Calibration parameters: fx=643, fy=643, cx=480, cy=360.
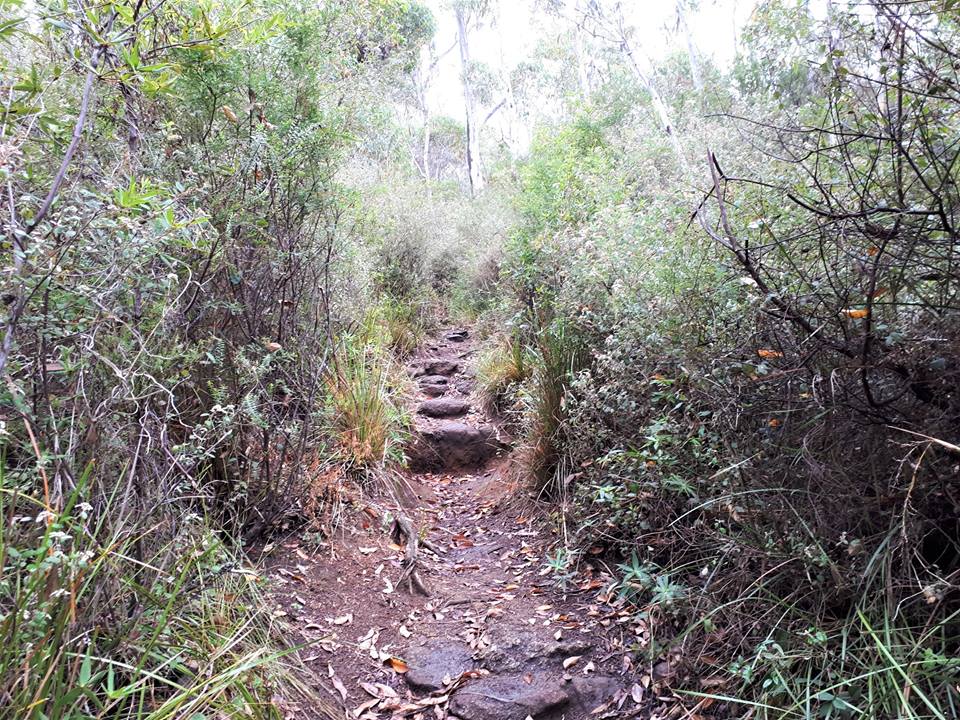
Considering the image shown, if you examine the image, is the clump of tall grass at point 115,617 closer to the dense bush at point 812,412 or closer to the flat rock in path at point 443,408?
the dense bush at point 812,412

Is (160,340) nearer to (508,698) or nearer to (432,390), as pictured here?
(508,698)

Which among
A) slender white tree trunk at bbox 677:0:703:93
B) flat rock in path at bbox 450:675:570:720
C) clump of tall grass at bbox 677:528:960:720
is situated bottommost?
flat rock in path at bbox 450:675:570:720

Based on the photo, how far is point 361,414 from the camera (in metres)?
5.14

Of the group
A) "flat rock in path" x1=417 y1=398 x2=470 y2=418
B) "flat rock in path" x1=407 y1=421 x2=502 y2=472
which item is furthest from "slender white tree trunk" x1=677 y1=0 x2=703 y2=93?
"flat rock in path" x1=407 y1=421 x2=502 y2=472

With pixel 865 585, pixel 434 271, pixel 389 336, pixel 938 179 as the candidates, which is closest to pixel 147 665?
pixel 865 585

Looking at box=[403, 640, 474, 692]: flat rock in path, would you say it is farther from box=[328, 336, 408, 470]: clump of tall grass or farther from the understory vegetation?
box=[328, 336, 408, 470]: clump of tall grass

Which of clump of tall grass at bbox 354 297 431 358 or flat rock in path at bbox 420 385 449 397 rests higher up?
clump of tall grass at bbox 354 297 431 358

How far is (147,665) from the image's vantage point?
235 cm

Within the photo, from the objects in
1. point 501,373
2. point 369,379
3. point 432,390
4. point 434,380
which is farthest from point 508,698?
point 434,380

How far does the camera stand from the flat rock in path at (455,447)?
6441 mm

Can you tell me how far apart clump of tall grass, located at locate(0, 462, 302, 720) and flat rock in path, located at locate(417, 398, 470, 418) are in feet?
13.4

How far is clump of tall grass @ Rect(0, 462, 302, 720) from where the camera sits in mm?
1805

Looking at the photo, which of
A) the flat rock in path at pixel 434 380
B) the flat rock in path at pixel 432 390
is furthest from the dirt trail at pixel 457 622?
the flat rock in path at pixel 434 380

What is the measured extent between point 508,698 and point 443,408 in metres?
4.31
